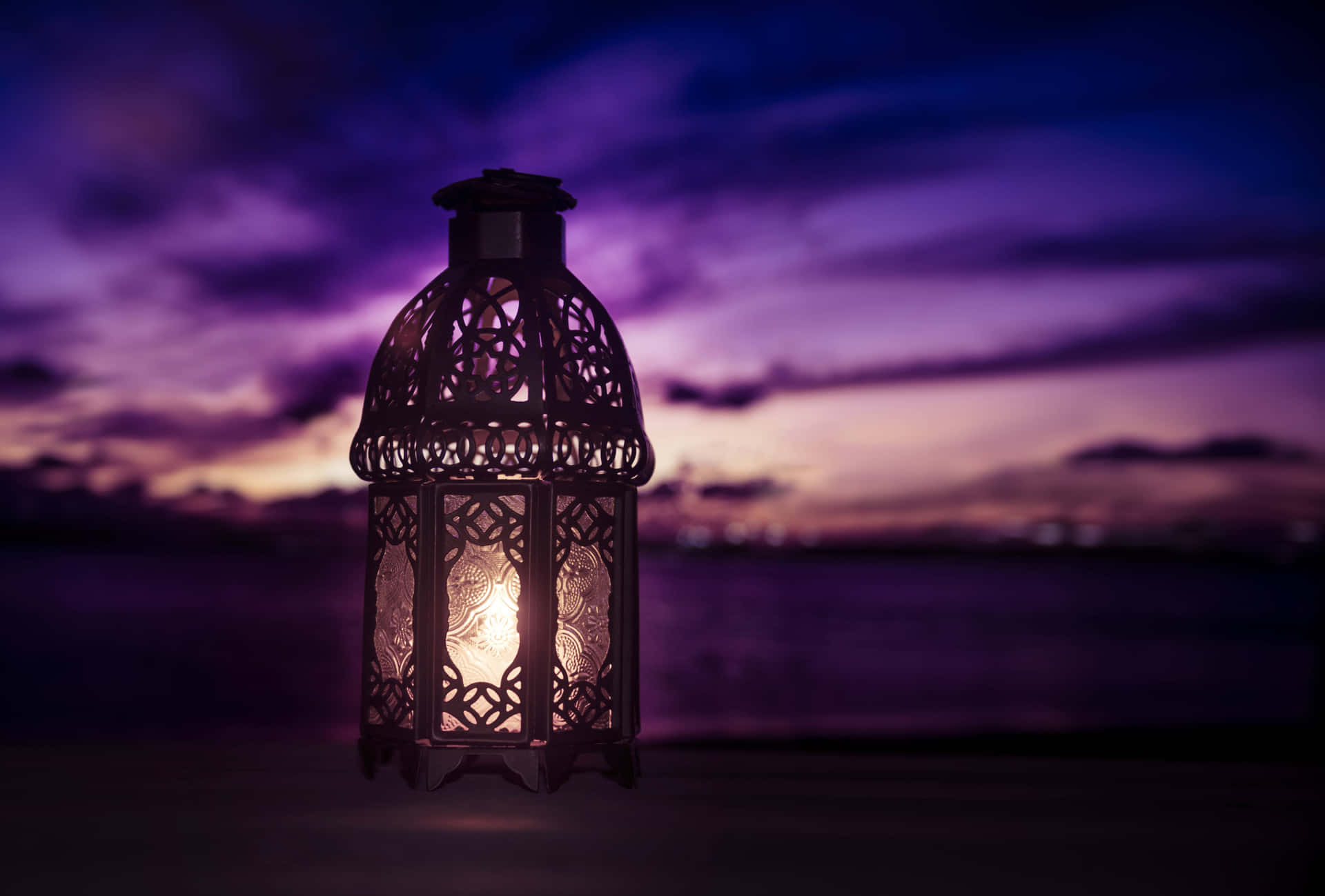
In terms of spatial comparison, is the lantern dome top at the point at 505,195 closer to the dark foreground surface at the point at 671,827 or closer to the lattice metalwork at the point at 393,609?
the lattice metalwork at the point at 393,609

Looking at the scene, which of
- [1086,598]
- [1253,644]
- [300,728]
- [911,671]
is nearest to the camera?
[300,728]

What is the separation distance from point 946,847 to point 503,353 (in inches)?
91.0

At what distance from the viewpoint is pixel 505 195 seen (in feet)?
16.2

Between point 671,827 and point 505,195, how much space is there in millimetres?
2452

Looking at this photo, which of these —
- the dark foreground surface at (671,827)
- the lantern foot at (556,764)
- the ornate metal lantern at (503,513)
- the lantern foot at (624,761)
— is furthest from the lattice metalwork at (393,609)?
the lantern foot at (624,761)

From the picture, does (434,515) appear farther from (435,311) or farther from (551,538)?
(435,311)

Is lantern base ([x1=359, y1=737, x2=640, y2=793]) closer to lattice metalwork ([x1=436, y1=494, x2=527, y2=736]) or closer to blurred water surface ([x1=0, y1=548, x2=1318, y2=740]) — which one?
lattice metalwork ([x1=436, y1=494, x2=527, y2=736])

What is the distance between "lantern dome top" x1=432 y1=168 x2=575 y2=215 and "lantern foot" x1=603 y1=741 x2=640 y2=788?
6.96ft

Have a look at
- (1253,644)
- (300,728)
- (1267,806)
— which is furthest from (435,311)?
(1253,644)

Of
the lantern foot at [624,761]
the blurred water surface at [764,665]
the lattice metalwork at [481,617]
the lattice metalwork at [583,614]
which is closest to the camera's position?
the lattice metalwork at [481,617]

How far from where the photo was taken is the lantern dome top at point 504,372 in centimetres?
464

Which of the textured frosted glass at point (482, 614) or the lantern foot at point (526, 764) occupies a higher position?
the textured frosted glass at point (482, 614)

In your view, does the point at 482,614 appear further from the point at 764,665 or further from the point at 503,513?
the point at 764,665

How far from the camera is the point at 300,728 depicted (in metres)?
21.9
